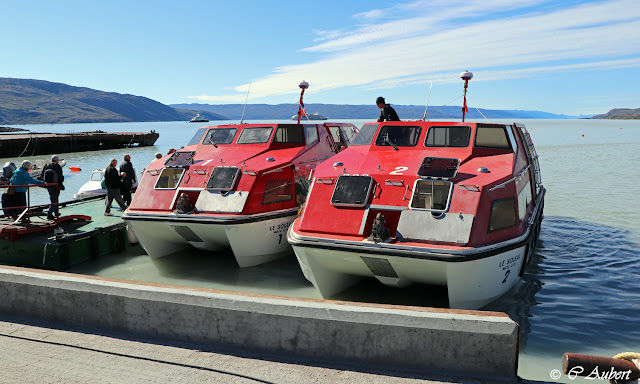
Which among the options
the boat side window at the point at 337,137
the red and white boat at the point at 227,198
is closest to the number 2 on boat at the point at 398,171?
the red and white boat at the point at 227,198

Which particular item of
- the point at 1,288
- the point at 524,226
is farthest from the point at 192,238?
the point at 524,226

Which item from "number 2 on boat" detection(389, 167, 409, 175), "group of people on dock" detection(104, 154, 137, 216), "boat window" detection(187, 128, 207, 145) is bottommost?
"group of people on dock" detection(104, 154, 137, 216)

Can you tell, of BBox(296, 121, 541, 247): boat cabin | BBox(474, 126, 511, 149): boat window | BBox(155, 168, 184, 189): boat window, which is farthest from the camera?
BBox(155, 168, 184, 189): boat window

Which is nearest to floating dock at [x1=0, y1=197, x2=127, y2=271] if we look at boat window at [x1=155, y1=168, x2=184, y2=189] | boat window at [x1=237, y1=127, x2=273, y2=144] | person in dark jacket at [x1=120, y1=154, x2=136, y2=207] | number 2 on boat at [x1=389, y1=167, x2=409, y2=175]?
person in dark jacket at [x1=120, y1=154, x2=136, y2=207]

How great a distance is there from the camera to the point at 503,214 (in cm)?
741

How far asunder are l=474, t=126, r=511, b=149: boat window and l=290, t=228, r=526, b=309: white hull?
1929 millimetres

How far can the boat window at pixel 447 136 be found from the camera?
29.3 ft

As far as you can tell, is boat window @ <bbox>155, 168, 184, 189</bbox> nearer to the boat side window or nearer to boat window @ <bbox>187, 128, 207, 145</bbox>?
boat window @ <bbox>187, 128, 207, 145</bbox>

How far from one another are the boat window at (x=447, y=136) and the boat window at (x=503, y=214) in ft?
Answer: 5.52

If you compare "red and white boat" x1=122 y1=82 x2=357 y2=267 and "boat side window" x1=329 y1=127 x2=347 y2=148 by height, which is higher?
"boat side window" x1=329 y1=127 x2=347 y2=148

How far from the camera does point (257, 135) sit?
1173 centimetres

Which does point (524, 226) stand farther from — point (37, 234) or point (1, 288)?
point (37, 234)

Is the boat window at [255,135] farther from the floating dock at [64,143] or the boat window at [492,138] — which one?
the floating dock at [64,143]

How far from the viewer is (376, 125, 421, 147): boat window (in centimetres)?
925
